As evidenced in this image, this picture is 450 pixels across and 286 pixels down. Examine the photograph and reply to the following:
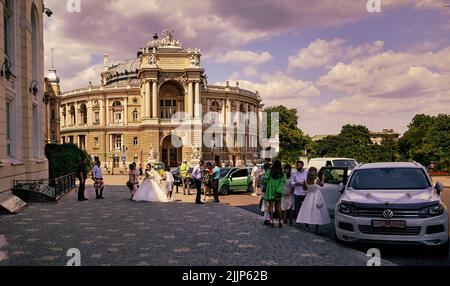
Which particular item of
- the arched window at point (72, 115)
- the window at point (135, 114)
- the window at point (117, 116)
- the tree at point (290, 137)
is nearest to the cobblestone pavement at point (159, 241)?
the window at point (135, 114)

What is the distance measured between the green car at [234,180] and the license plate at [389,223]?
54.8ft

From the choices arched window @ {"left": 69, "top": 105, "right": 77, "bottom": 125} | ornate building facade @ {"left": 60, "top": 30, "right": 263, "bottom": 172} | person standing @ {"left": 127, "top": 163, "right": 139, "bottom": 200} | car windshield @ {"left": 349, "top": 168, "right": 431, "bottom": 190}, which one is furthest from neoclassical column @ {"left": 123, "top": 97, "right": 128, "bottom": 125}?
car windshield @ {"left": 349, "top": 168, "right": 431, "bottom": 190}

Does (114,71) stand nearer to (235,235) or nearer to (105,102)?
(105,102)

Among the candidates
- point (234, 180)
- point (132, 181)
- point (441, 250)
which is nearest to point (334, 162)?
point (234, 180)

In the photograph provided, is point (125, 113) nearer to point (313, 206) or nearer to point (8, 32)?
point (8, 32)

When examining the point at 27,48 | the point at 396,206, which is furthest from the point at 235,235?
the point at 27,48

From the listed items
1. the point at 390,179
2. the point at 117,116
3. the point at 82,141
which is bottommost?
the point at 390,179

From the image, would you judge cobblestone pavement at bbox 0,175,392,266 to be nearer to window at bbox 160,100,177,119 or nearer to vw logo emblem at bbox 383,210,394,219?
vw logo emblem at bbox 383,210,394,219

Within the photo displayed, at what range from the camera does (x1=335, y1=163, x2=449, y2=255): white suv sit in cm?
829

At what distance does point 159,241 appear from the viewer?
9.64 metres

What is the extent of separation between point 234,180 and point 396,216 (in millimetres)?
17278

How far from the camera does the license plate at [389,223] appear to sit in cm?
832

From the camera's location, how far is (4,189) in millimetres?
14664

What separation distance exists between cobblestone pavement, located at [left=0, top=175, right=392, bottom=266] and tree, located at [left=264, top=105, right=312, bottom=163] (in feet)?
232
